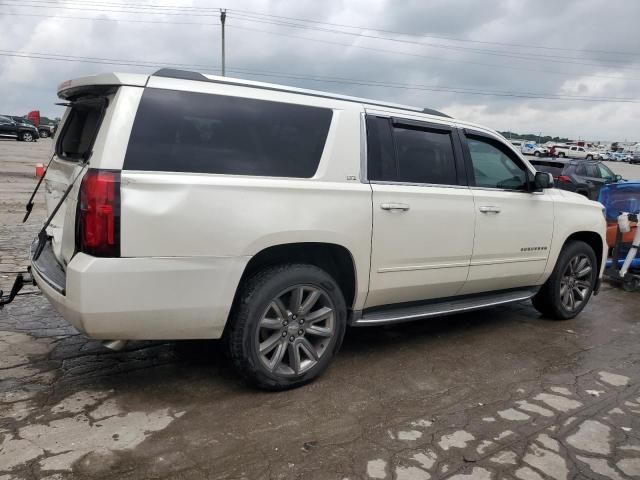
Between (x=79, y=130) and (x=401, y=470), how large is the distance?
312 cm

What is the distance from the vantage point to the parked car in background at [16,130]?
128 ft

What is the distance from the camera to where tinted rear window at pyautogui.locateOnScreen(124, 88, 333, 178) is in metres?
3.14

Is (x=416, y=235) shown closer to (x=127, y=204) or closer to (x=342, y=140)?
(x=342, y=140)

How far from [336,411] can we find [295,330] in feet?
1.88

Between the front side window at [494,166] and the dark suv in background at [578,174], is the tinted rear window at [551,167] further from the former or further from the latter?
the front side window at [494,166]

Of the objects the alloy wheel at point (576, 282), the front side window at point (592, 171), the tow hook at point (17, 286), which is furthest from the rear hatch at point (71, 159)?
the front side window at point (592, 171)

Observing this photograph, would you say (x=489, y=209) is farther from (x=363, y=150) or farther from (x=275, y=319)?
(x=275, y=319)

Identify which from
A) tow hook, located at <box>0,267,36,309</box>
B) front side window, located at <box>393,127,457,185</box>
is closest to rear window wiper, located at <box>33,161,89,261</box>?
tow hook, located at <box>0,267,36,309</box>

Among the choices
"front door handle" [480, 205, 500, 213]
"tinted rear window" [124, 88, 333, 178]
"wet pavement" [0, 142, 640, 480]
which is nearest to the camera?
"wet pavement" [0, 142, 640, 480]

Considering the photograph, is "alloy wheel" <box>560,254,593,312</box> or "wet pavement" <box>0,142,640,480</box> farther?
"alloy wheel" <box>560,254,593,312</box>

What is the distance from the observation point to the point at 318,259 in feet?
12.8

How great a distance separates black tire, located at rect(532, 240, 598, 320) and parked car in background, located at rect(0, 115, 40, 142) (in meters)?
40.2

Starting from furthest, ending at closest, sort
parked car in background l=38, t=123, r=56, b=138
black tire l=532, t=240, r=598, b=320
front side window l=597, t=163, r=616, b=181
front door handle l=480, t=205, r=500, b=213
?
1. parked car in background l=38, t=123, r=56, b=138
2. front side window l=597, t=163, r=616, b=181
3. black tire l=532, t=240, r=598, b=320
4. front door handle l=480, t=205, r=500, b=213

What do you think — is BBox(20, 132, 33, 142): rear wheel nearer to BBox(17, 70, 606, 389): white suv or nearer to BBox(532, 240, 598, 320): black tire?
A: BBox(17, 70, 606, 389): white suv
